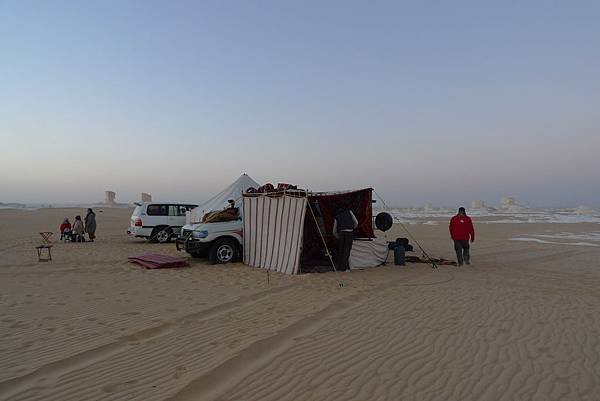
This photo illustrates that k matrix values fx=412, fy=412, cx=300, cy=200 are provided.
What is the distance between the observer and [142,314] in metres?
6.44

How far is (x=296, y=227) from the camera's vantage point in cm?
1009

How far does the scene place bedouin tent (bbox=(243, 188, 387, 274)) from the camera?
10.2m

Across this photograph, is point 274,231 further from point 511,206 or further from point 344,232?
point 511,206

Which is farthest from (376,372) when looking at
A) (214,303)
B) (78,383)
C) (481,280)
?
(481,280)

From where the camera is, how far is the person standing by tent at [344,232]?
10250mm

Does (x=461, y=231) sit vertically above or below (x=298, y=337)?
above

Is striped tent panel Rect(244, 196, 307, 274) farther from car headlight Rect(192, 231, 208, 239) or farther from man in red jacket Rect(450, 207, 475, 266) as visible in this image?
man in red jacket Rect(450, 207, 475, 266)

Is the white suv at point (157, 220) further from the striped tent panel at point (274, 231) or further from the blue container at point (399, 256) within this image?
the blue container at point (399, 256)

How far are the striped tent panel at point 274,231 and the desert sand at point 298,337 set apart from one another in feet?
2.54

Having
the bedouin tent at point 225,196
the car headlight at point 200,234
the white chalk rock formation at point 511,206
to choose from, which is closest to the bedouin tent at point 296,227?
the car headlight at point 200,234

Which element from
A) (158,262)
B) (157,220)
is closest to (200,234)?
(158,262)

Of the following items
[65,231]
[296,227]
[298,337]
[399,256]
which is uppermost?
[296,227]

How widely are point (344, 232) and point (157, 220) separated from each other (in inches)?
405

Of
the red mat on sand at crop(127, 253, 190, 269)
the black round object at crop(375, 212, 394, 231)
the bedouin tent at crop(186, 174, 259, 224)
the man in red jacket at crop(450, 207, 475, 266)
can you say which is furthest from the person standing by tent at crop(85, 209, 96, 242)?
the man in red jacket at crop(450, 207, 475, 266)
